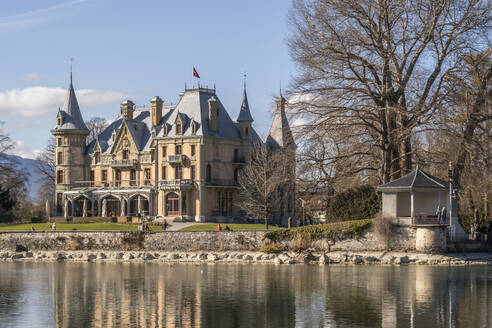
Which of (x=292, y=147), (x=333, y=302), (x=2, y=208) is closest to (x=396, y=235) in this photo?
(x=292, y=147)

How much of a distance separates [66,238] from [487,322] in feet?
101

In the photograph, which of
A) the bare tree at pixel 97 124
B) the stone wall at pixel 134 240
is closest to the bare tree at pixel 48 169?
the bare tree at pixel 97 124

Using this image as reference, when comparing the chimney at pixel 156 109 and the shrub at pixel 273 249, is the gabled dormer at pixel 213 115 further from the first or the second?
the shrub at pixel 273 249

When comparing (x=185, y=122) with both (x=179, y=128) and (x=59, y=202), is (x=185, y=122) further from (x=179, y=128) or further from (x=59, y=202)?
(x=59, y=202)

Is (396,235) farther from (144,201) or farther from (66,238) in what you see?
(144,201)

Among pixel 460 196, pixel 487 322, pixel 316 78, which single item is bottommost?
pixel 487 322

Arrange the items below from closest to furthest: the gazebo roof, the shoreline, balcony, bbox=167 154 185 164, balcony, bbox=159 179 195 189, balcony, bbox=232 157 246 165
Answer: the shoreline → the gazebo roof → balcony, bbox=159 179 195 189 → balcony, bbox=167 154 185 164 → balcony, bbox=232 157 246 165

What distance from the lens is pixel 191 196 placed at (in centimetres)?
6438

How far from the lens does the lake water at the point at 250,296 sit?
78.3ft

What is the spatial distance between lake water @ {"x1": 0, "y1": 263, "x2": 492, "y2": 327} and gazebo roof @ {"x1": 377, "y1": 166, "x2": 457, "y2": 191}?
14.6 ft

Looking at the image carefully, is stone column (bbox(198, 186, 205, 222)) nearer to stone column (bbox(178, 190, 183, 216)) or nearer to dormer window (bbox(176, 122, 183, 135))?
stone column (bbox(178, 190, 183, 216))

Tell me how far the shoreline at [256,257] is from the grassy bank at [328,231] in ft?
2.99

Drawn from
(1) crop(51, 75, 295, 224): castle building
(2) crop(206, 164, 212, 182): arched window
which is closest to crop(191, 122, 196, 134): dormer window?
(1) crop(51, 75, 295, 224): castle building

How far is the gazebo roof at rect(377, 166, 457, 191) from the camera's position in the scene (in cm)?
3962
